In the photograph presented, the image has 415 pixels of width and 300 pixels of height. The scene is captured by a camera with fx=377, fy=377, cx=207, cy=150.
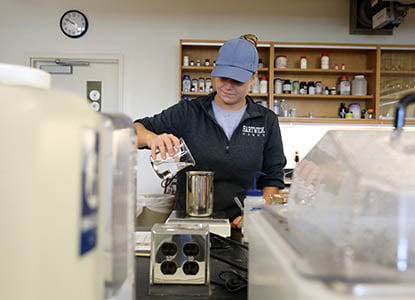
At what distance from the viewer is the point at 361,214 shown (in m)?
0.44

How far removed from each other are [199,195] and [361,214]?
111 centimetres

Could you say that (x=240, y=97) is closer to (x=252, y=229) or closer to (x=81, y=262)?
(x=252, y=229)

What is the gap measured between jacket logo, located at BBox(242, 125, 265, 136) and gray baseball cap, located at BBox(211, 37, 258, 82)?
31 centimetres

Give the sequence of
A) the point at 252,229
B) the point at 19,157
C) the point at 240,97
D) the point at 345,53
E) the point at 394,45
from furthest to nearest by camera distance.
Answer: the point at 345,53 → the point at 394,45 → the point at 240,97 → the point at 252,229 → the point at 19,157

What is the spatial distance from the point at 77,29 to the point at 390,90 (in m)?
3.36

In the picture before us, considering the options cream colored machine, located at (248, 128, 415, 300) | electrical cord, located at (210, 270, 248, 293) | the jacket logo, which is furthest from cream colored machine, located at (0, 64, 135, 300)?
the jacket logo

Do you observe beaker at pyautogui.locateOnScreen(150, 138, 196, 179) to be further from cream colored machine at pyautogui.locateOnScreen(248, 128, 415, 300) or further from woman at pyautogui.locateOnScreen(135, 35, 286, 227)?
cream colored machine at pyautogui.locateOnScreen(248, 128, 415, 300)

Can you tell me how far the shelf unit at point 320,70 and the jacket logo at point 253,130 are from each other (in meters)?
1.81

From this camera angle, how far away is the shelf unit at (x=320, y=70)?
12.5ft

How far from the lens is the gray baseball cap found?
5.96ft

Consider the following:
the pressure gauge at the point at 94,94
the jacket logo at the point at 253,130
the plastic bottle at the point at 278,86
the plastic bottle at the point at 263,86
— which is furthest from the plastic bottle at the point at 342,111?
the pressure gauge at the point at 94,94

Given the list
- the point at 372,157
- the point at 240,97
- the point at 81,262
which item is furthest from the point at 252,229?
the point at 240,97

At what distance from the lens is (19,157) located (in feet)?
1.02

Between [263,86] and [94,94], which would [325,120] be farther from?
[94,94]
